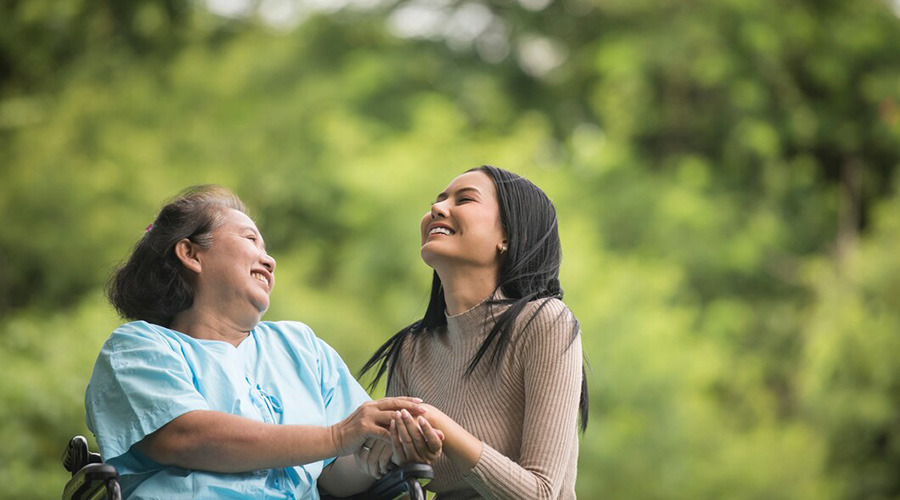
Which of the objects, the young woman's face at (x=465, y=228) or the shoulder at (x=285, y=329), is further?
the shoulder at (x=285, y=329)

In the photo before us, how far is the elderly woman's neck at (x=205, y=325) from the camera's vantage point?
6.81 ft

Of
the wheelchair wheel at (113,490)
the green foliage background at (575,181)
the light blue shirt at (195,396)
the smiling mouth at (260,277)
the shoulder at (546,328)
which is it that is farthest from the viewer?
the green foliage background at (575,181)

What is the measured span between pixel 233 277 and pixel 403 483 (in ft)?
1.61

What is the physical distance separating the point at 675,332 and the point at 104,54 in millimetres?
4703

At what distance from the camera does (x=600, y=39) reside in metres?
Result: 10.6

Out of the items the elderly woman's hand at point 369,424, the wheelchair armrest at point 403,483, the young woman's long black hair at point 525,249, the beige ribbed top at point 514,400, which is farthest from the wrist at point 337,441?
the young woman's long black hair at point 525,249

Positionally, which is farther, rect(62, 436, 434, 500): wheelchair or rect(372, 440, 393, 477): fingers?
rect(372, 440, 393, 477): fingers

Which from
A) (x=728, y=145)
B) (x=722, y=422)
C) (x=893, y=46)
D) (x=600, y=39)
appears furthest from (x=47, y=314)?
(x=893, y=46)

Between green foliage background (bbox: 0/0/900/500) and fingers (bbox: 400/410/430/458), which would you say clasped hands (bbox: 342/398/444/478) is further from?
green foliage background (bbox: 0/0/900/500)

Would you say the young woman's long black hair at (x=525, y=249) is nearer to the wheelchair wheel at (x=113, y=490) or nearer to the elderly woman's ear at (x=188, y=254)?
the elderly woman's ear at (x=188, y=254)

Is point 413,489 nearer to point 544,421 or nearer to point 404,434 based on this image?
point 404,434

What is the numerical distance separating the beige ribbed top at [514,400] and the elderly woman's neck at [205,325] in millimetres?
380

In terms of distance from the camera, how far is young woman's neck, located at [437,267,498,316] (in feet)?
6.98

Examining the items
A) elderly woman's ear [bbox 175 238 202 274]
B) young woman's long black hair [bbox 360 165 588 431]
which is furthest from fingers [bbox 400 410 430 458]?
elderly woman's ear [bbox 175 238 202 274]
